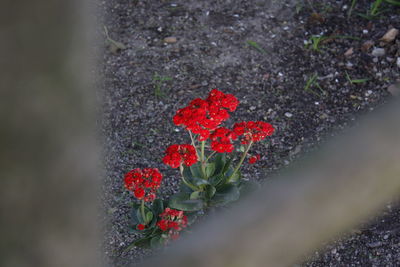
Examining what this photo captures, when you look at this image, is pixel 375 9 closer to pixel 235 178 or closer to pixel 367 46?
pixel 367 46

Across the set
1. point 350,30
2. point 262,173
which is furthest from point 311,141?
point 350,30

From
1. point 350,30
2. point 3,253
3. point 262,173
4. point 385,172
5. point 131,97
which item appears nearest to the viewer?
point 385,172

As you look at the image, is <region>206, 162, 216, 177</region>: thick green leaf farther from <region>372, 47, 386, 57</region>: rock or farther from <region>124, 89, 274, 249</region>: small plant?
<region>372, 47, 386, 57</region>: rock

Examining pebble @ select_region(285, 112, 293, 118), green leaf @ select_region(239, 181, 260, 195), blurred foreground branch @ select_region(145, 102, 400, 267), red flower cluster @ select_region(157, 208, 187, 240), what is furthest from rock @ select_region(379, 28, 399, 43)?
blurred foreground branch @ select_region(145, 102, 400, 267)

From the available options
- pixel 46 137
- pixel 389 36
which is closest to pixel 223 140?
pixel 46 137

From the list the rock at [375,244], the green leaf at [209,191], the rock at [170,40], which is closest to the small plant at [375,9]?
the rock at [170,40]

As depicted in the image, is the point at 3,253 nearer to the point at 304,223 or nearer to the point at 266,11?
the point at 304,223
